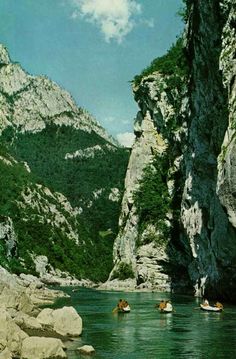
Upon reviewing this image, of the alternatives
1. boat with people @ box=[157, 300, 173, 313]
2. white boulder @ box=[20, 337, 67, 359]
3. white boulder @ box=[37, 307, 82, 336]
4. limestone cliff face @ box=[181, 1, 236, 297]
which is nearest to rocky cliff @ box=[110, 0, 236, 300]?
limestone cliff face @ box=[181, 1, 236, 297]

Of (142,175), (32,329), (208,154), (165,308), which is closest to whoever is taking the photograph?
(32,329)

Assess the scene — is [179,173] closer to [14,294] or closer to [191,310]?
[191,310]

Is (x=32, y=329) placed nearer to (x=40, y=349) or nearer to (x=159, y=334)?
(x=40, y=349)

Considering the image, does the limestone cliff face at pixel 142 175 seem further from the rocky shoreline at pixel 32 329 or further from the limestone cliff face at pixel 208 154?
the rocky shoreline at pixel 32 329

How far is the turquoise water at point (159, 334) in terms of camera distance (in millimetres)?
26906

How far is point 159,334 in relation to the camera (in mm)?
33844

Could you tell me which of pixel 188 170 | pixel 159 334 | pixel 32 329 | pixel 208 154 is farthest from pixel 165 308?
pixel 188 170

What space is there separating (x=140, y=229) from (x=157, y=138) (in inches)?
748

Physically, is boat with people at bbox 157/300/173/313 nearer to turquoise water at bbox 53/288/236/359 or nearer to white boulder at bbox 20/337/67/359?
turquoise water at bbox 53/288/236/359

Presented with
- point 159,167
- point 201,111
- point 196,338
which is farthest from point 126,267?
point 196,338

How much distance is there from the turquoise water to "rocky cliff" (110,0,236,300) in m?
8.79

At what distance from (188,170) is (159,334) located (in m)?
40.2

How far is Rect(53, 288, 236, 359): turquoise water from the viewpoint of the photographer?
1059 inches

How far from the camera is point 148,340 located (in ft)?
102
